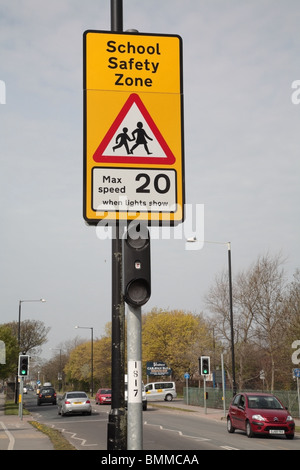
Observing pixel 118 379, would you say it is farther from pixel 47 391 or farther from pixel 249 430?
pixel 47 391

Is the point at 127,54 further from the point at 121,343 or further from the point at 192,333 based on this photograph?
the point at 192,333

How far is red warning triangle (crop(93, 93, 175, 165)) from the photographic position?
14.9 ft

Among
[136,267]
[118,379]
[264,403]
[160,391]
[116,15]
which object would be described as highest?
[116,15]

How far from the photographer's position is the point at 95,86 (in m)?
4.71

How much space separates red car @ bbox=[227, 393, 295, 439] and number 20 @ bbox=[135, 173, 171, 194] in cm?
1897

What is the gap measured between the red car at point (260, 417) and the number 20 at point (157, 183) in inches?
747

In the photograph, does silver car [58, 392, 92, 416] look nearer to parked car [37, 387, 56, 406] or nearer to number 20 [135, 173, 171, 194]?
parked car [37, 387, 56, 406]

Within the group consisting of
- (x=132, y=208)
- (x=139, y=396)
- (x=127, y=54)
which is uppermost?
(x=127, y=54)

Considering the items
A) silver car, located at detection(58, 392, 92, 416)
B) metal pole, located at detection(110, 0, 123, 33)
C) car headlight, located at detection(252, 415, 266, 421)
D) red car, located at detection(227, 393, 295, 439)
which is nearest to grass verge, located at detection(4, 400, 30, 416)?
silver car, located at detection(58, 392, 92, 416)

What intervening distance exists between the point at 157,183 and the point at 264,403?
20.5 m

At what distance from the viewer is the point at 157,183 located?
4.52m

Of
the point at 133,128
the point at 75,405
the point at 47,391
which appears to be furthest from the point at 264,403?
the point at 47,391
